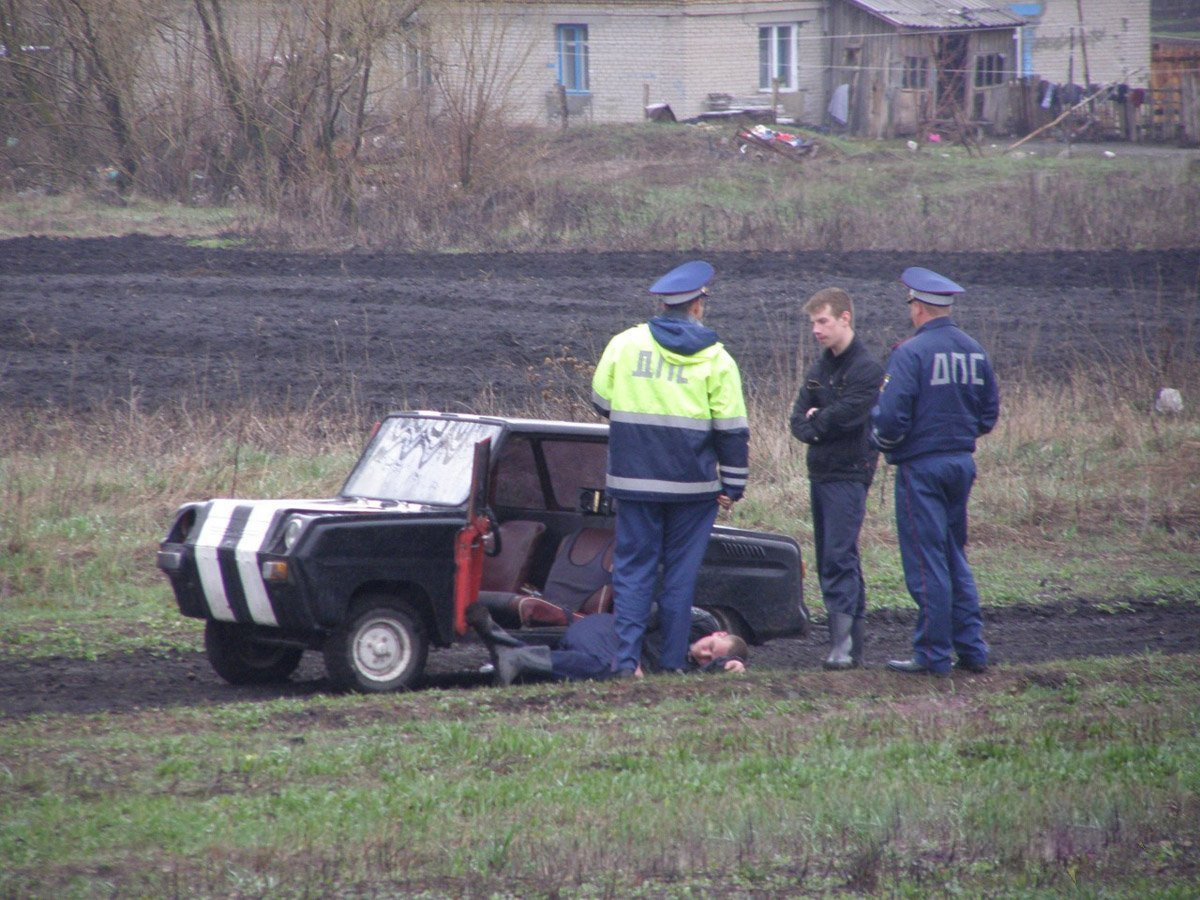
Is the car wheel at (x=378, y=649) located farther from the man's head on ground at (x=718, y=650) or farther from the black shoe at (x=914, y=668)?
the black shoe at (x=914, y=668)

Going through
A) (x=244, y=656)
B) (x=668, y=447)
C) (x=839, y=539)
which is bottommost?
(x=244, y=656)

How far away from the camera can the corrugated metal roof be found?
4600 centimetres

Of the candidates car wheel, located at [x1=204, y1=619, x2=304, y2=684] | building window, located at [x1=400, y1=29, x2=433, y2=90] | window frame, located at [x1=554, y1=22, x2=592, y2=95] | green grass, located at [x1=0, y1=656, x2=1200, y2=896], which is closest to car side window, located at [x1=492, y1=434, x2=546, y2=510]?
car wheel, located at [x1=204, y1=619, x2=304, y2=684]

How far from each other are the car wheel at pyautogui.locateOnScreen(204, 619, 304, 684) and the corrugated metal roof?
41.4m

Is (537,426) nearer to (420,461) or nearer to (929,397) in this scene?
(420,461)

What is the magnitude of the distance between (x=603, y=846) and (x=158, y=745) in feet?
6.98

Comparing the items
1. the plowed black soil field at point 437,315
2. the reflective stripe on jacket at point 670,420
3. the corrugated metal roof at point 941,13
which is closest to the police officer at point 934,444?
the reflective stripe on jacket at point 670,420

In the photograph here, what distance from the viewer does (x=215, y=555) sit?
24.1 ft

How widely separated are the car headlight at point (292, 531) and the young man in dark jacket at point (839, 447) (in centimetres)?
270

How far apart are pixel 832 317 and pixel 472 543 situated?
2304 millimetres

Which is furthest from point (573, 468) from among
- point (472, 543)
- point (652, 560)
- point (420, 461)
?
point (472, 543)

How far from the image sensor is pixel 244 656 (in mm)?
8070

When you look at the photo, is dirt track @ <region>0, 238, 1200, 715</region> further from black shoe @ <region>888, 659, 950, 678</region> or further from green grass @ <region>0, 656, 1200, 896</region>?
green grass @ <region>0, 656, 1200, 896</region>

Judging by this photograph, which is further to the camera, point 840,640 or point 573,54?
point 573,54
